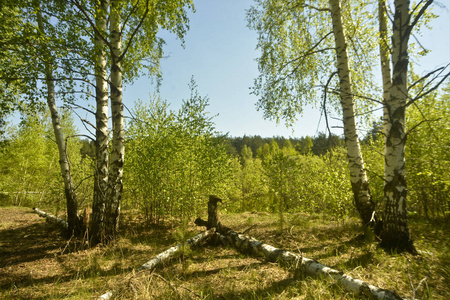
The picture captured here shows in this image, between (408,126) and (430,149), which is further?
(408,126)

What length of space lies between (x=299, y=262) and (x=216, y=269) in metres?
1.35

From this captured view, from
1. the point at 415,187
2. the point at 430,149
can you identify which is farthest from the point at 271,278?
the point at 415,187

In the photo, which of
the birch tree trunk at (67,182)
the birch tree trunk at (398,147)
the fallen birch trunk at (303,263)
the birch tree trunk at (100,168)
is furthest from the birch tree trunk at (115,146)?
the birch tree trunk at (398,147)

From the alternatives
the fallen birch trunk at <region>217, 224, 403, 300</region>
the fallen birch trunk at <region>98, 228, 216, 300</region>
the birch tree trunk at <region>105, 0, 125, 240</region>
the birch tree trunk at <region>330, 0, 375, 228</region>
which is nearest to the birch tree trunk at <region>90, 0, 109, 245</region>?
the birch tree trunk at <region>105, 0, 125, 240</region>

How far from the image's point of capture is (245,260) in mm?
3713

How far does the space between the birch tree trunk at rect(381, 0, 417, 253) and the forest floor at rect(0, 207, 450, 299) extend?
32 cm

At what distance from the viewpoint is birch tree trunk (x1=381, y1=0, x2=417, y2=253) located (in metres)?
3.40

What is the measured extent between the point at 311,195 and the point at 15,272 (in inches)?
268

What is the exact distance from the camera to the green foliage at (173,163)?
6215 millimetres

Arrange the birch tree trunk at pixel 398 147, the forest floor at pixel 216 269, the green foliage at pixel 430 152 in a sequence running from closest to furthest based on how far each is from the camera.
→ the forest floor at pixel 216 269, the birch tree trunk at pixel 398 147, the green foliage at pixel 430 152

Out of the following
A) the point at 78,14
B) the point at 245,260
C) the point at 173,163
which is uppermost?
the point at 78,14

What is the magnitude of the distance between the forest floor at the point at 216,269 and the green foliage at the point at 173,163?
1475mm

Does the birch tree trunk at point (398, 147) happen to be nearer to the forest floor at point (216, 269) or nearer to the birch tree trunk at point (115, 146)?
the forest floor at point (216, 269)

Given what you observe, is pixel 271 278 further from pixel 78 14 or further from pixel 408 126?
pixel 408 126
